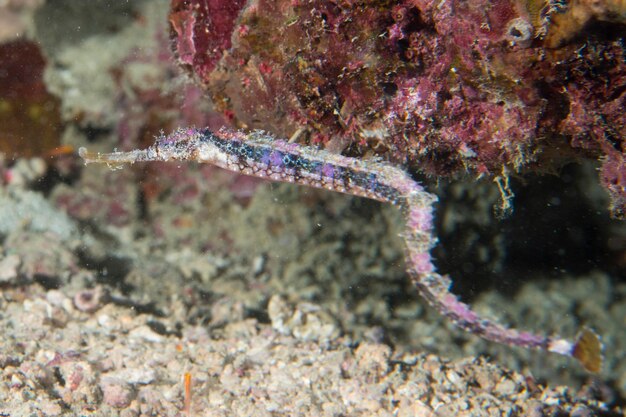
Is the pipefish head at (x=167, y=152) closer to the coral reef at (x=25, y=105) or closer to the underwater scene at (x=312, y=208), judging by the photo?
the underwater scene at (x=312, y=208)

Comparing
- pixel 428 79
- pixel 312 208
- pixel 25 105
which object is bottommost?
pixel 312 208

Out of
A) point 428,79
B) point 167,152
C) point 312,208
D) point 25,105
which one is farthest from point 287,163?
point 25,105

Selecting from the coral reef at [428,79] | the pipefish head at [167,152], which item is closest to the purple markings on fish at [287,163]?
the pipefish head at [167,152]

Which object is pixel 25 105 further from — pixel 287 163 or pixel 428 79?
pixel 428 79

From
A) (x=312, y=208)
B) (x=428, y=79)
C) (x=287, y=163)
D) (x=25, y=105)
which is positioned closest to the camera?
(x=428, y=79)

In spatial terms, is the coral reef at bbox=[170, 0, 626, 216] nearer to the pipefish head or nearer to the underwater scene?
the underwater scene

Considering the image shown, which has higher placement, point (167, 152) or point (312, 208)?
point (167, 152)
